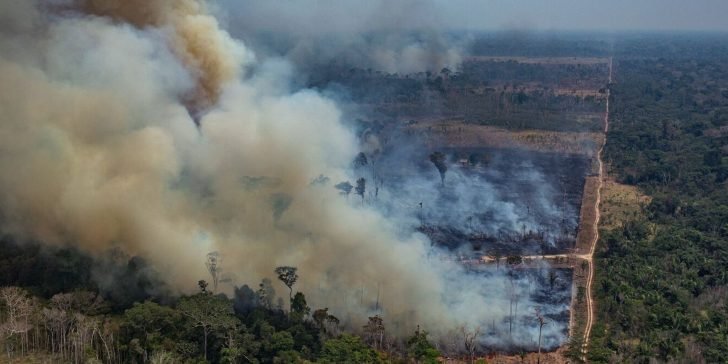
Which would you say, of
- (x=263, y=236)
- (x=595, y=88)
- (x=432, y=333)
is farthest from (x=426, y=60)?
(x=432, y=333)

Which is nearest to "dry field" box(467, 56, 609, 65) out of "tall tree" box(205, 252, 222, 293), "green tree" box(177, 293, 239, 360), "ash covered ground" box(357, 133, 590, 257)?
"ash covered ground" box(357, 133, 590, 257)

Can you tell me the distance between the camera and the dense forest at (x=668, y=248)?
3038 cm

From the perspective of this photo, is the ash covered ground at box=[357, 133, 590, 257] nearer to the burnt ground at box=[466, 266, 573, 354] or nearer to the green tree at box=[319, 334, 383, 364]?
the burnt ground at box=[466, 266, 573, 354]

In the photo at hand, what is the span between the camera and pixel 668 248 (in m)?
42.8

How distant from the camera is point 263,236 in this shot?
129 ft

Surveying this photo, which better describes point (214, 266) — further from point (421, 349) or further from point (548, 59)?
point (548, 59)

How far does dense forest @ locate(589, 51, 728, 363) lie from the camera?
30.4m

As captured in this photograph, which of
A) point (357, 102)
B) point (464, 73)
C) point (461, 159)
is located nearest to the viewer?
point (461, 159)

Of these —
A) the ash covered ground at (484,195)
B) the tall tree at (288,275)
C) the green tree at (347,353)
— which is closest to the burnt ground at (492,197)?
the ash covered ground at (484,195)

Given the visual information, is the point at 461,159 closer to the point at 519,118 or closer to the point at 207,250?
the point at 519,118

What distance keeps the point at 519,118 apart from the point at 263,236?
57590mm

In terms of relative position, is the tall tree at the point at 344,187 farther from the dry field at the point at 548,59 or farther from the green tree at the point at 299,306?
the dry field at the point at 548,59

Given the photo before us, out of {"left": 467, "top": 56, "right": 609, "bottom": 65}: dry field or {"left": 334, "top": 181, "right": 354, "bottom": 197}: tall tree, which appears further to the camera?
{"left": 467, "top": 56, "right": 609, "bottom": 65}: dry field

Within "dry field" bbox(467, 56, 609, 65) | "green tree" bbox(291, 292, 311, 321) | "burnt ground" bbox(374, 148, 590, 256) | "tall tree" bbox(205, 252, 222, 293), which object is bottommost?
"green tree" bbox(291, 292, 311, 321)
